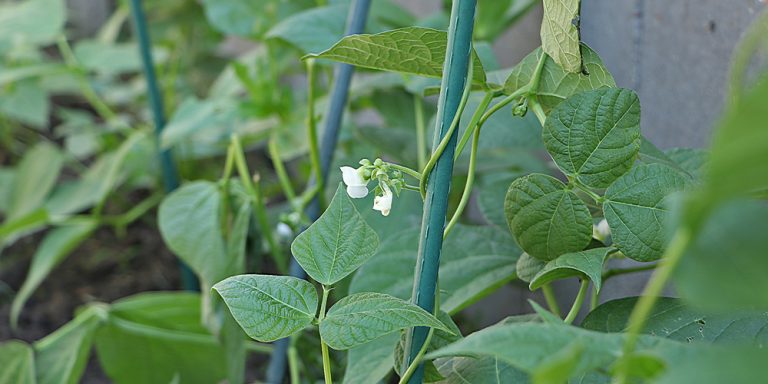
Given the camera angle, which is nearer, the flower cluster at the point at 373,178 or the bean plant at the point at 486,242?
the bean plant at the point at 486,242

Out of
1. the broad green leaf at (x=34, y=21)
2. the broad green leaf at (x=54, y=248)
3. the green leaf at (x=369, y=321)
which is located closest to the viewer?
the green leaf at (x=369, y=321)

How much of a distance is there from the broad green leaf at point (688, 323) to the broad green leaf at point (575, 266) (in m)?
0.03

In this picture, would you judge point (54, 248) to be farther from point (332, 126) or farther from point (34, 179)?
point (332, 126)

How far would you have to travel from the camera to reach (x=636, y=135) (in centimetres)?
49

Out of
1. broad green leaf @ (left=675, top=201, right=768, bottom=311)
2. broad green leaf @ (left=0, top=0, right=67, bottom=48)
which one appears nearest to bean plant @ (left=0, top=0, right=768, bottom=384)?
broad green leaf @ (left=675, top=201, right=768, bottom=311)

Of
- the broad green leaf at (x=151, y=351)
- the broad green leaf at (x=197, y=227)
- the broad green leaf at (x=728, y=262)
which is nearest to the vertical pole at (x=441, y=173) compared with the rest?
the broad green leaf at (x=728, y=262)

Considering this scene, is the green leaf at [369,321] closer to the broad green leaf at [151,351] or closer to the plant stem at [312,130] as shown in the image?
the plant stem at [312,130]

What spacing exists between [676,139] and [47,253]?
863 mm

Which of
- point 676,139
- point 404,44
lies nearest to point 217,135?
point 676,139

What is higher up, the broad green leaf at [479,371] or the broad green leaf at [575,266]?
the broad green leaf at [575,266]

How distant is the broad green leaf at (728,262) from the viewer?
9.7 inches

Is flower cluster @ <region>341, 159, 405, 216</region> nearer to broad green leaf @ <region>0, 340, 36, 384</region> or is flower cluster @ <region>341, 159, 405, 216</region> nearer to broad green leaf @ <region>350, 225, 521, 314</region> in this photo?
broad green leaf @ <region>350, 225, 521, 314</region>

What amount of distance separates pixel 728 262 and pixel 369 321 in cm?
23

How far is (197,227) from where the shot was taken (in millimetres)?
893
